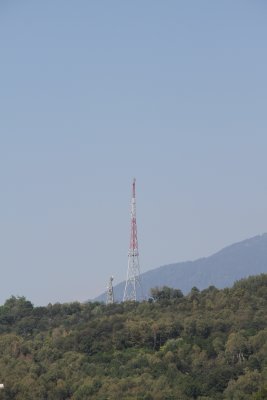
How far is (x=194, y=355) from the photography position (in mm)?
85562

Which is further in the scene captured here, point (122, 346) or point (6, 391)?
point (122, 346)

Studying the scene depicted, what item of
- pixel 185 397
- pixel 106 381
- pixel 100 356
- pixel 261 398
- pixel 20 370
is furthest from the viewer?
pixel 100 356

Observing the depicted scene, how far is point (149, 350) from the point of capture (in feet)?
298

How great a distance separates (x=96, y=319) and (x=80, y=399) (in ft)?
84.8

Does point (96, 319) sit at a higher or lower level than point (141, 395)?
higher

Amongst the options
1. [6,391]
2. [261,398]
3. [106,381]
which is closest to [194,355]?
[106,381]

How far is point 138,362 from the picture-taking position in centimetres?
8450

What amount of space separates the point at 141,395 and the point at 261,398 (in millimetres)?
14011

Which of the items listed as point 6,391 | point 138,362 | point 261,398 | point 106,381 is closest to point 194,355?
point 138,362

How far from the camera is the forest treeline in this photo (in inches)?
2995

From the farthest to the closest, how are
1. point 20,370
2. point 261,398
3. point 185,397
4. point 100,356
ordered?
point 100,356, point 20,370, point 185,397, point 261,398

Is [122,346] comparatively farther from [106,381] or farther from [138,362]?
[106,381]

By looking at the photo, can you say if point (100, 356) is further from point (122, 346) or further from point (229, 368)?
point (229, 368)

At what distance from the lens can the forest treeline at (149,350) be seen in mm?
76062
